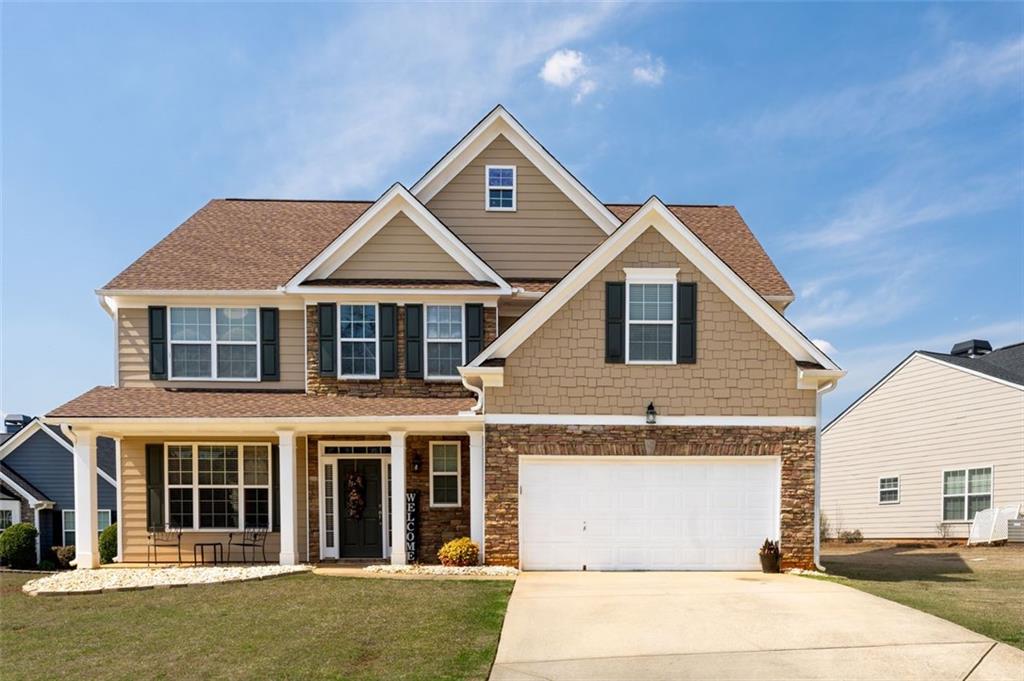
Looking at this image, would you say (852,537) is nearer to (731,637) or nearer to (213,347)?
(731,637)

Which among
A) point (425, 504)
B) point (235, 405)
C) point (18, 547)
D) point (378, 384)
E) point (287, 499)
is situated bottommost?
point (18, 547)

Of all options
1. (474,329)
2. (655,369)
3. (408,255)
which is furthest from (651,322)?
(408,255)

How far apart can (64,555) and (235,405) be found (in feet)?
54.5

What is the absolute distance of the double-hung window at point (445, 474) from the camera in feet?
50.8

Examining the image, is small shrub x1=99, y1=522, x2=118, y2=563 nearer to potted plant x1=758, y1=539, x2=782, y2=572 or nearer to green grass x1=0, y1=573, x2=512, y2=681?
green grass x1=0, y1=573, x2=512, y2=681

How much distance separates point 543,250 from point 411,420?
5.64 m

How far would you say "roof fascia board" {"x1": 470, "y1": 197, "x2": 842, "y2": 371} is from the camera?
547 inches

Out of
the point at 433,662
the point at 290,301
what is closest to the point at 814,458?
the point at 433,662

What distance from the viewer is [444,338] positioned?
16.1m

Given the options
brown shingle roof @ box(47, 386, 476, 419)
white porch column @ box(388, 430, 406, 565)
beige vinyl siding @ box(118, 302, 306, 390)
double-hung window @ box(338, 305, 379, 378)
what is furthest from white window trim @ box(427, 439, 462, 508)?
beige vinyl siding @ box(118, 302, 306, 390)

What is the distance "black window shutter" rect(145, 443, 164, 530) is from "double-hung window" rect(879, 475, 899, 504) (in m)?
21.9

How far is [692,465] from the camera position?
1417cm

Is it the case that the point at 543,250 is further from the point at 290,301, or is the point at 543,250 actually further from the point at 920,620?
the point at 920,620

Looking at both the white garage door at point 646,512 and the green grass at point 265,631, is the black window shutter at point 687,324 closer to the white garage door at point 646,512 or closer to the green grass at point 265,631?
the white garage door at point 646,512
